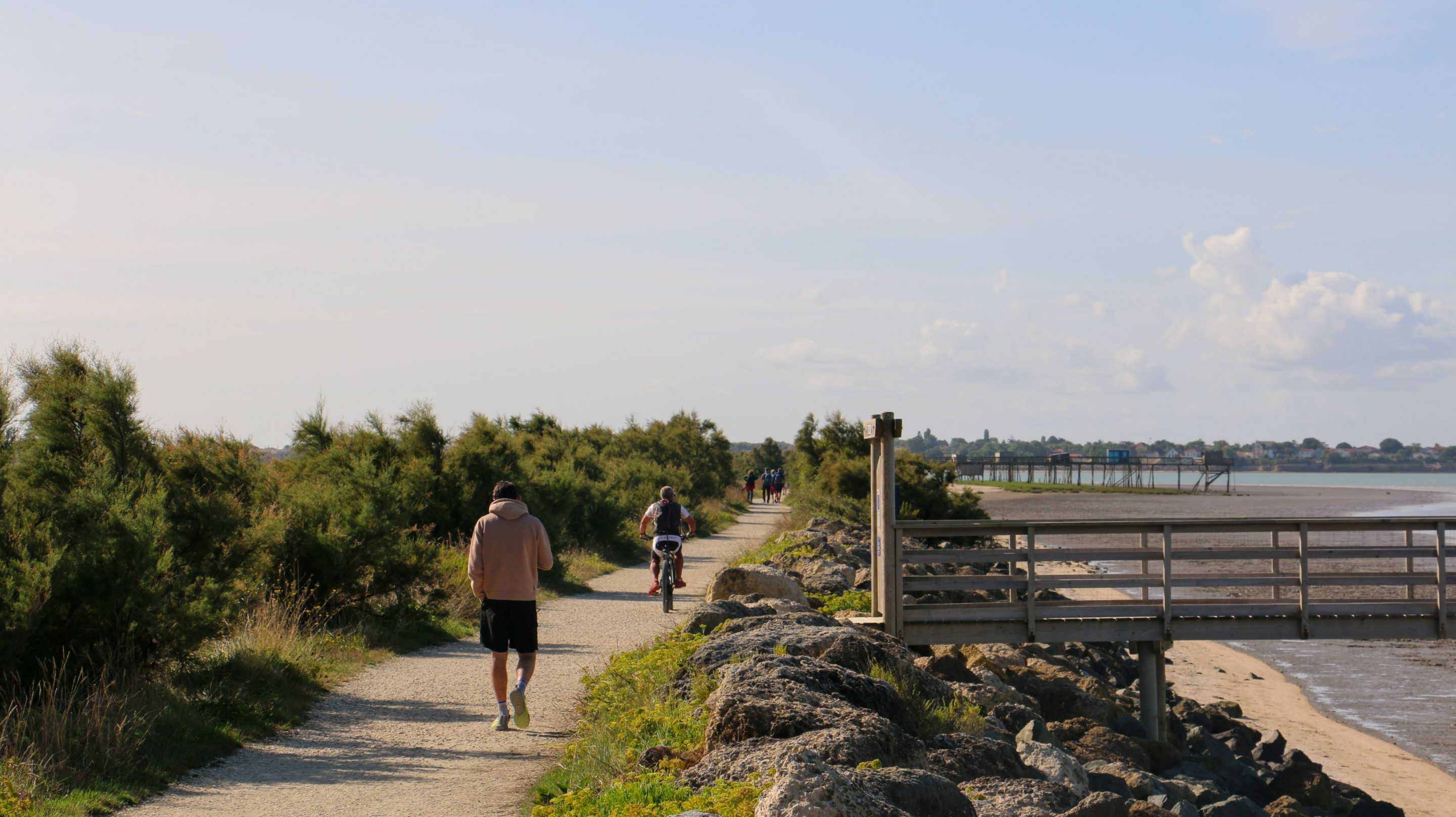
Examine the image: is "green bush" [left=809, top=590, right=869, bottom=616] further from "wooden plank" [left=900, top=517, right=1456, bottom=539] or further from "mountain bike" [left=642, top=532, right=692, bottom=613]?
"mountain bike" [left=642, top=532, right=692, bottom=613]

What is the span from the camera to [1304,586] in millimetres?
13758

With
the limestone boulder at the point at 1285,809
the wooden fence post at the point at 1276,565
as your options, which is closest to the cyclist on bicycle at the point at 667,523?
the wooden fence post at the point at 1276,565

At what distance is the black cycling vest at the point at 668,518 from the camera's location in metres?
17.0

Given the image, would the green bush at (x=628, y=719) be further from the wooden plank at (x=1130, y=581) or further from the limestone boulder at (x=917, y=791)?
the wooden plank at (x=1130, y=581)

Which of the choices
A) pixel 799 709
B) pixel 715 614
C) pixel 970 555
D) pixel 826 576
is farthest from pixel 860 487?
pixel 799 709

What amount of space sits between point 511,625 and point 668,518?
796 cm

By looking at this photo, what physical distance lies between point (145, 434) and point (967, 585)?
8.44 meters

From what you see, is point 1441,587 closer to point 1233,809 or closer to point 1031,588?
point 1031,588

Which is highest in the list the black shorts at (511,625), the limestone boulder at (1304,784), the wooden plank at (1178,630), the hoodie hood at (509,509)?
the hoodie hood at (509,509)

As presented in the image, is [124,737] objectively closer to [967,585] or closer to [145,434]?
[145,434]

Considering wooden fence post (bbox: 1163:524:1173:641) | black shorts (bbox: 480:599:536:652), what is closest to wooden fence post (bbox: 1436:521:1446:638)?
wooden fence post (bbox: 1163:524:1173:641)

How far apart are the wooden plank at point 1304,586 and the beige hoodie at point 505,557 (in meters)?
9.08

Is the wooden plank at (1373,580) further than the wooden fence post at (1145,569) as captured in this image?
Yes

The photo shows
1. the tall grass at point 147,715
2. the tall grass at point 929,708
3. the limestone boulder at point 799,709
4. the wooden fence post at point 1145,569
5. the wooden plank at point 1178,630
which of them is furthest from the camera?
the wooden fence post at point 1145,569
